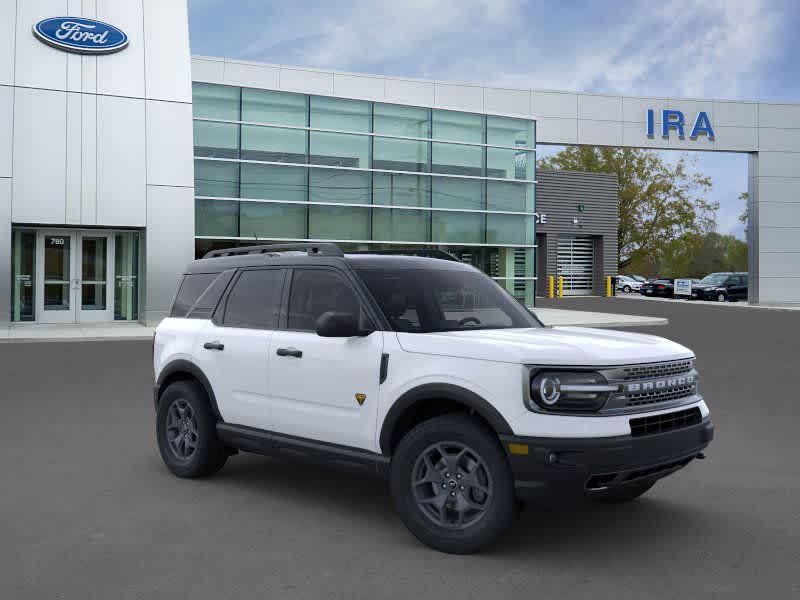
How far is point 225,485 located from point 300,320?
1.52m

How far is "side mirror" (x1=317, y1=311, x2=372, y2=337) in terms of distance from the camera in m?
5.57

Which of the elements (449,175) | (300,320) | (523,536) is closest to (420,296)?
(300,320)

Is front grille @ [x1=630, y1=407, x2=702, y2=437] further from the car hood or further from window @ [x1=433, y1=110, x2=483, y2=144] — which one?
window @ [x1=433, y1=110, x2=483, y2=144]

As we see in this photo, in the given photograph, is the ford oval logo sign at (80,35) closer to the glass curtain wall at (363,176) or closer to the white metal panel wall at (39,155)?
the white metal panel wall at (39,155)

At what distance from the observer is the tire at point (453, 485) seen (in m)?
4.91

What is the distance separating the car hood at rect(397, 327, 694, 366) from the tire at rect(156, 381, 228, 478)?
6.91 feet

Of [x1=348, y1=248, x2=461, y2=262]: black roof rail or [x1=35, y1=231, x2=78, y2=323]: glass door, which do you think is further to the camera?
[x1=35, y1=231, x2=78, y2=323]: glass door

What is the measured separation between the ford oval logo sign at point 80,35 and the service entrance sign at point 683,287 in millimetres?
37658

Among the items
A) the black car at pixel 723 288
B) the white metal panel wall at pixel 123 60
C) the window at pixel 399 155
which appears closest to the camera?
the white metal panel wall at pixel 123 60

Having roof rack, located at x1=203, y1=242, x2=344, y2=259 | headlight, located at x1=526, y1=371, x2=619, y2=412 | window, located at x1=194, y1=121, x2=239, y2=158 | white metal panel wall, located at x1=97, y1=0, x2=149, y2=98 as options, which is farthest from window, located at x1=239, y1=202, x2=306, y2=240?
headlight, located at x1=526, y1=371, x2=619, y2=412

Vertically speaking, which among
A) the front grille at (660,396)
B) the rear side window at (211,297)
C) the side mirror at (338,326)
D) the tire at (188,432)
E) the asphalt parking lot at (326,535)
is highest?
the rear side window at (211,297)

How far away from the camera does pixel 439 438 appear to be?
5.13 m

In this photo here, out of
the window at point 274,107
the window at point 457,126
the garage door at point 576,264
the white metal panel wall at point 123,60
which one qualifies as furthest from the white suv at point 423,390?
the garage door at point 576,264

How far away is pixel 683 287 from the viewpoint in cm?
5319
